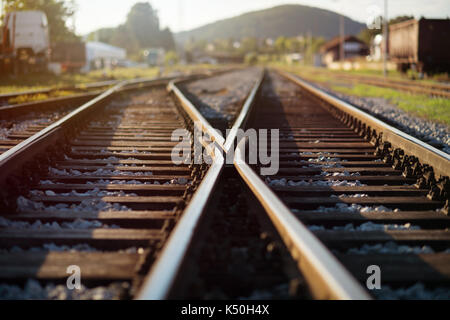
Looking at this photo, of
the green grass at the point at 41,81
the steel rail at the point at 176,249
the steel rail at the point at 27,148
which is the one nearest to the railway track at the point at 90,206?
the steel rail at the point at 27,148

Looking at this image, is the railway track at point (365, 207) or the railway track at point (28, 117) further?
the railway track at point (28, 117)

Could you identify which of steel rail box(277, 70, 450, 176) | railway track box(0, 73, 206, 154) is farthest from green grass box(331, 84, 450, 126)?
railway track box(0, 73, 206, 154)

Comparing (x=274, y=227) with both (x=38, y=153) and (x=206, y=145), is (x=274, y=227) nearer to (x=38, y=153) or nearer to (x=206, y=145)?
(x=206, y=145)

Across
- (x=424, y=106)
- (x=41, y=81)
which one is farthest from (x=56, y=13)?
(x=424, y=106)

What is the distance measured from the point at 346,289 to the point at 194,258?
0.73 meters

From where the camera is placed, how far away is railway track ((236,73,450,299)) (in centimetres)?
217

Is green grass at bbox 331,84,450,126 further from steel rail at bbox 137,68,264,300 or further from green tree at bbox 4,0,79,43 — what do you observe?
green tree at bbox 4,0,79,43

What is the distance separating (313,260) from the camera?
6.15ft

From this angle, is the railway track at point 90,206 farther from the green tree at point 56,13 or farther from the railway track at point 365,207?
the green tree at point 56,13

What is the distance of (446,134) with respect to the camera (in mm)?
6879

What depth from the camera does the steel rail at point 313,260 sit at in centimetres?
167

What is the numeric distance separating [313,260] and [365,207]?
1496 mm

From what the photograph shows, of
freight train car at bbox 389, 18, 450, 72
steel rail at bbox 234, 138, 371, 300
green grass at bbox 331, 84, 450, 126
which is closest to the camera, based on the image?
steel rail at bbox 234, 138, 371, 300
